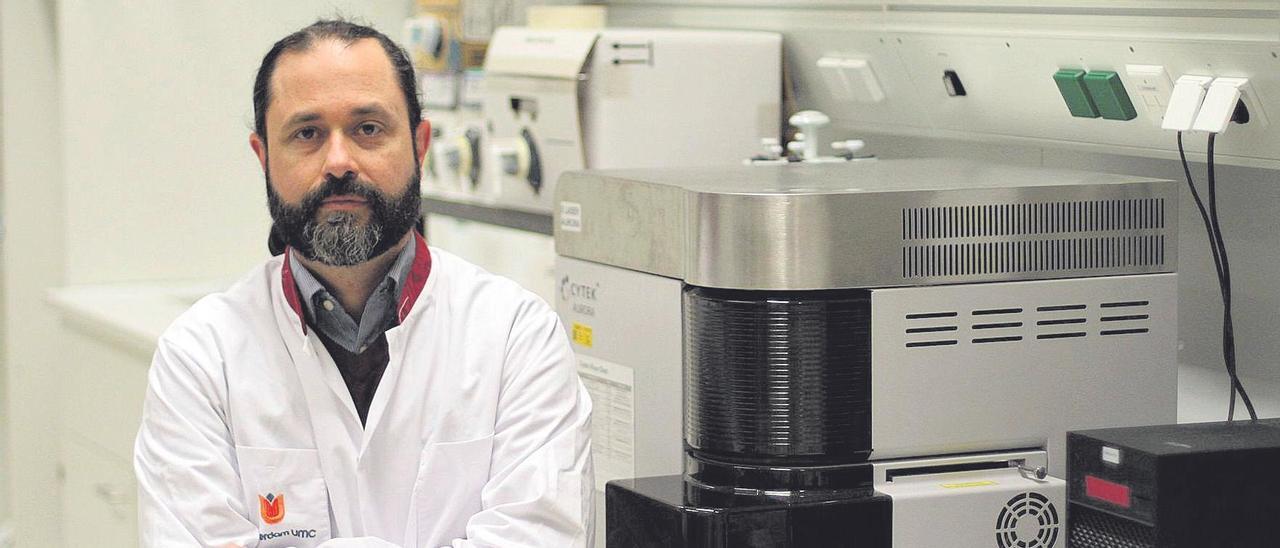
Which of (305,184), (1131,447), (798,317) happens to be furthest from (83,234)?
(1131,447)

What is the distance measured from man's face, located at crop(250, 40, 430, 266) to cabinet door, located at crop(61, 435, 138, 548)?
4.16 ft

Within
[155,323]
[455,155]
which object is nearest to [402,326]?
[155,323]

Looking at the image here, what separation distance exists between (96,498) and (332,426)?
146 centimetres

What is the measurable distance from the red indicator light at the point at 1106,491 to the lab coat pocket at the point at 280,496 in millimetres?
744

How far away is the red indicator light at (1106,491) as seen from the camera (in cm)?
131

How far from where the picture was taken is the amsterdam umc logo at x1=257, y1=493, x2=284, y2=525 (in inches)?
59.4

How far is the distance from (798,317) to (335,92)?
0.52 meters

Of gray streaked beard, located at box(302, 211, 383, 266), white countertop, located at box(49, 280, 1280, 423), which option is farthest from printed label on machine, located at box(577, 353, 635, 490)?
white countertop, located at box(49, 280, 1280, 423)

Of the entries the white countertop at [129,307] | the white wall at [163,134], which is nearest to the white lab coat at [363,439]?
the white countertop at [129,307]

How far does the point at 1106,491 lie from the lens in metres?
1.33

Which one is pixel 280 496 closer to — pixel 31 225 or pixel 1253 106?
pixel 1253 106

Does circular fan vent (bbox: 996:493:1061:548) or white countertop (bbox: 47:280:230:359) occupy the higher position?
white countertop (bbox: 47:280:230:359)

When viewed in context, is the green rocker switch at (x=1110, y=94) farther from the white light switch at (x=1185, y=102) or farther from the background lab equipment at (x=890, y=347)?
the background lab equipment at (x=890, y=347)

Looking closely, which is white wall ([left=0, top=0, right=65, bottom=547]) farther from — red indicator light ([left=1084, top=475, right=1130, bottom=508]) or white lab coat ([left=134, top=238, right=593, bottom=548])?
red indicator light ([left=1084, top=475, right=1130, bottom=508])
